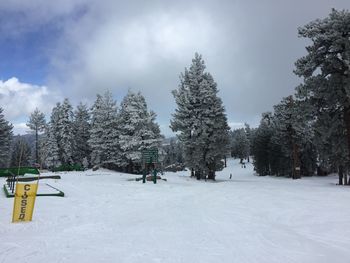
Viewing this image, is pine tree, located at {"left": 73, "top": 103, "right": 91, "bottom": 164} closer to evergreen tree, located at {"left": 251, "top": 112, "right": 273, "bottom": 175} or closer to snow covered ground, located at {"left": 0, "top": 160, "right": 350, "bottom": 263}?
evergreen tree, located at {"left": 251, "top": 112, "right": 273, "bottom": 175}

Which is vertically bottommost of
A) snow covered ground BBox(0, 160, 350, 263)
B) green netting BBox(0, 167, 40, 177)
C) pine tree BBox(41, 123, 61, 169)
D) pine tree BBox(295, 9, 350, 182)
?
snow covered ground BBox(0, 160, 350, 263)

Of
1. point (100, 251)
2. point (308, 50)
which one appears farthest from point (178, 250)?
point (308, 50)

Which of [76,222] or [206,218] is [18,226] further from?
[206,218]

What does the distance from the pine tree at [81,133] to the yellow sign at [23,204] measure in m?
51.6

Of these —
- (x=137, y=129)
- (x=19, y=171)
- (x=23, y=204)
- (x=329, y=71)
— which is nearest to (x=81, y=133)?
(x=137, y=129)

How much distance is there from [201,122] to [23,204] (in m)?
26.0

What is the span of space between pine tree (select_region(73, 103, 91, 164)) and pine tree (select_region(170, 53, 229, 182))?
1207 inches

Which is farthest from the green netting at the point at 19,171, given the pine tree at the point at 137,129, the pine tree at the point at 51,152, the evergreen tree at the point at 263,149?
the evergreen tree at the point at 263,149

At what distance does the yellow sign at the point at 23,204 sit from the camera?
1028 centimetres

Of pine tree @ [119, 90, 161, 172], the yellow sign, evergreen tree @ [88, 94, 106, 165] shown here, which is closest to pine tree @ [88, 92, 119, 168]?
evergreen tree @ [88, 94, 106, 165]

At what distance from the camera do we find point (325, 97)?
2556 centimetres

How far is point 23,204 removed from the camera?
10.4 m

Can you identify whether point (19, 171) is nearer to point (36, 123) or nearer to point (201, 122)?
point (201, 122)

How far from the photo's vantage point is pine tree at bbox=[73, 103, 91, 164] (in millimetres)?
61763
